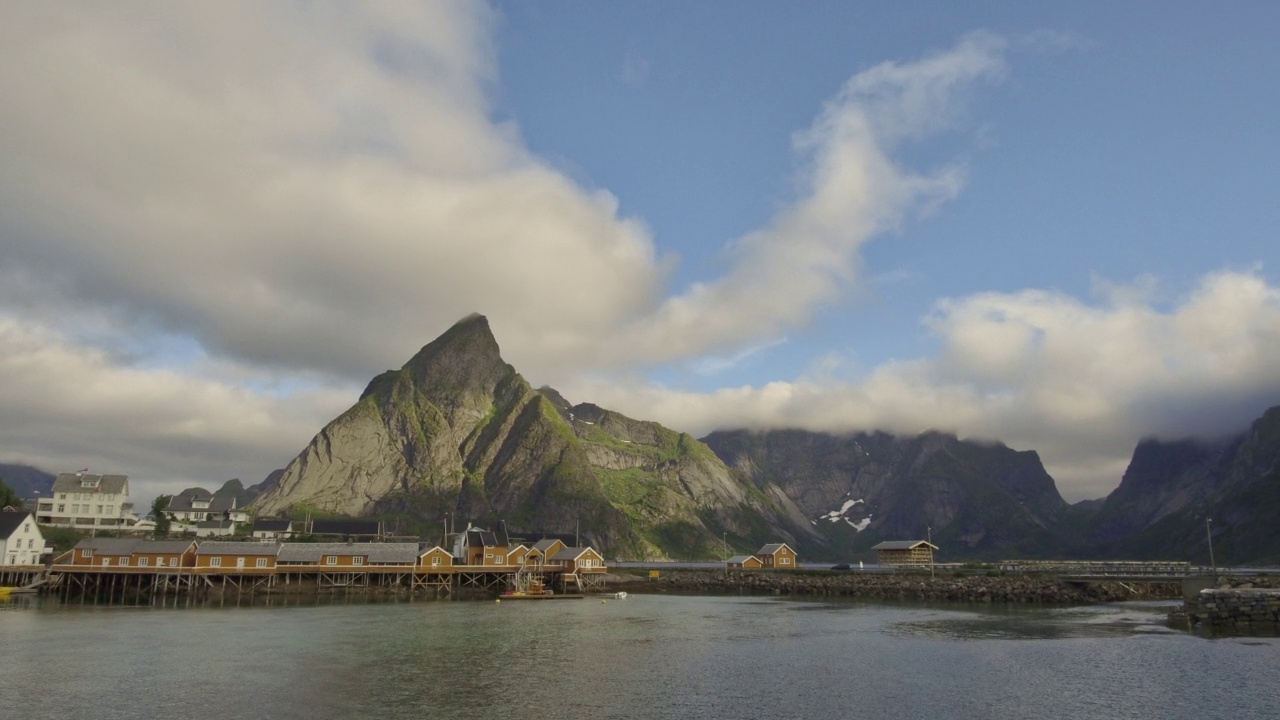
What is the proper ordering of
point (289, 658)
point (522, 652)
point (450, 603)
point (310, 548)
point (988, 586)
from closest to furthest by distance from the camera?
1. point (289, 658)
2. point (522, 652)
3. point (450, 603)
4. point (988, 586)
5. point (310, 548)

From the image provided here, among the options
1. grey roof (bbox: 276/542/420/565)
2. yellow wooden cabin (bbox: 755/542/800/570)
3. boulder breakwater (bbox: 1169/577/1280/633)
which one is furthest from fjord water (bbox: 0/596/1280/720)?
yellow wooden cabin (bbox: 755/542/800/570)

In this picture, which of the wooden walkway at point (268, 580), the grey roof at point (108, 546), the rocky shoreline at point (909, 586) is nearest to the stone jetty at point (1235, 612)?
the rocky shoreline at point (909, 586)

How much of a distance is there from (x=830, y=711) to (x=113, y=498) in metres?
171

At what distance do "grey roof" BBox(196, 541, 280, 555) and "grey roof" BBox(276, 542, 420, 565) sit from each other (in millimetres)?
1845

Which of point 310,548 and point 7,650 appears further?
point 310,548

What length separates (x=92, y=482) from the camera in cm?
15900

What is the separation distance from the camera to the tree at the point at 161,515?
149 m

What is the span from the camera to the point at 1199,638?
6072cm

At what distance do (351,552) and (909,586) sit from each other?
3363 inches

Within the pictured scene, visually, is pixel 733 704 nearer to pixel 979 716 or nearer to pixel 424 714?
pixel 979 716

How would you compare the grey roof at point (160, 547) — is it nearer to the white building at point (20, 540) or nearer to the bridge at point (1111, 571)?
the white building at point (20, 540)

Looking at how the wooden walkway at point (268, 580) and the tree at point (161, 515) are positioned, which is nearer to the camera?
the wooden walkway at point (268, 580)

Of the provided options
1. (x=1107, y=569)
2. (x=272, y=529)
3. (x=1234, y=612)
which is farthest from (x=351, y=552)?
(x=1107, y=569)

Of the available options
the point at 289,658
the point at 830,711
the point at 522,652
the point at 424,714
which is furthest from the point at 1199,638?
the point at 289,658
